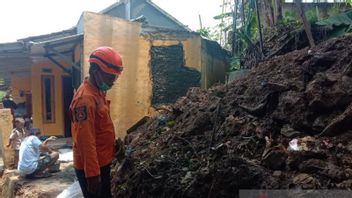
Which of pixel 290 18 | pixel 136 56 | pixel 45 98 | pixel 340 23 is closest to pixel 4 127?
pixel 136 56

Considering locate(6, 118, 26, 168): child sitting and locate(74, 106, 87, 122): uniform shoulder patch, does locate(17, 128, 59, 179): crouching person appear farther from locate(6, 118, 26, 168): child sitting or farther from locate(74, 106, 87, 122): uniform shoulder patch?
locate(74, 106, 87, 122): uniform shoulder patch

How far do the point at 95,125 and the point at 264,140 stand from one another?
1.56 meters

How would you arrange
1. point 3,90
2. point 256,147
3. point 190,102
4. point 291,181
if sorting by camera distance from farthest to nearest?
point 3,90 → point 190,102 → point 256,147 → point 291,181

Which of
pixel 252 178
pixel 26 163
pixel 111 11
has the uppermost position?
pixel 111 11

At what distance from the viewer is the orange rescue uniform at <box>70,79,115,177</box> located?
303cm

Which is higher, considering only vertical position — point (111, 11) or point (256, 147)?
point (111, 11)

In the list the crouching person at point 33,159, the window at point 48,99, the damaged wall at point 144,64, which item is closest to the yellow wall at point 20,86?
the window at point 48,99

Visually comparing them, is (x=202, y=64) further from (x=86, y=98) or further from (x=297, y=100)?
(x=86, y=98)

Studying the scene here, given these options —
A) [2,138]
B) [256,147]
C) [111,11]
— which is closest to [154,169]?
[256,147]

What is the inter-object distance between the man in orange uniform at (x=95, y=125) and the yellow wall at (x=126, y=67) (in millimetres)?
5209

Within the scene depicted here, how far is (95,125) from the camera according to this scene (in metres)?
3.25

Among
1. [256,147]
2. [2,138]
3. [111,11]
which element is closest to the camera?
[256,147]

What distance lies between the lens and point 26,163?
6082mm

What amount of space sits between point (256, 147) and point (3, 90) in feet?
50.9
